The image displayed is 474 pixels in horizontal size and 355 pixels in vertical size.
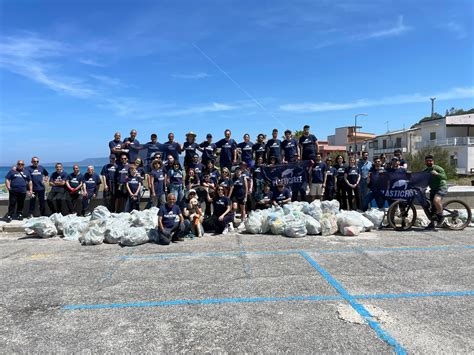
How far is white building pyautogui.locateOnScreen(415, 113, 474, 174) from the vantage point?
4619cm

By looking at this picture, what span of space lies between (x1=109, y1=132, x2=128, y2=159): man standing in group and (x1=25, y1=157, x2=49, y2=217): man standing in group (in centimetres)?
200

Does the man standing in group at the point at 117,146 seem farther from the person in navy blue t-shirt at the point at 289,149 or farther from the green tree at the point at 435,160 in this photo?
the green tree at the point at 435,160

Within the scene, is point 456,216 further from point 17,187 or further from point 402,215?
point 17,187

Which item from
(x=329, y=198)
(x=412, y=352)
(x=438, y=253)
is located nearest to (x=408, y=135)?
(x=329, y=198)

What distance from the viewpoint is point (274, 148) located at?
37.6ft

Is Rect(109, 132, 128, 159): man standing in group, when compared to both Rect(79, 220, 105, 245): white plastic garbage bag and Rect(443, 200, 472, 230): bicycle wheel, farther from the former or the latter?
Rect(443, 200, 472, 230): bicycle wheel

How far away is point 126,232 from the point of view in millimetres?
7887

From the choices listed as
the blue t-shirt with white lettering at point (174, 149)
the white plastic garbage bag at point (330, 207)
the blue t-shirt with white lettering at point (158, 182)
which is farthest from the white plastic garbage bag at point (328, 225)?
the blue t-shirt with white lettering at point (174, 149)

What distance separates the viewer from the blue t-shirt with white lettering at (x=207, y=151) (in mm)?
11383

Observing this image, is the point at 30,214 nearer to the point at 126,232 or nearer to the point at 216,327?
the point at 126,232

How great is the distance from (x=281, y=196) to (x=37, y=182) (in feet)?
23.8

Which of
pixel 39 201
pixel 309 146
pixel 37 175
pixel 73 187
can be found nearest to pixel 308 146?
pixel 309 146

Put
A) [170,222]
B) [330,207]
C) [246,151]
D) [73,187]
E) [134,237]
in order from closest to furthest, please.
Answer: [134,237]
[170,222]
[330,207]
[73,187]
[246,151]

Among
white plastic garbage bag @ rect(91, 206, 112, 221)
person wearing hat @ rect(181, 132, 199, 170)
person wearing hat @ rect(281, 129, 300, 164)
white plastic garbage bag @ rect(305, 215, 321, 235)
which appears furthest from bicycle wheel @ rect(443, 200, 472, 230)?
white plastic garbage bag @ rect(91, 206, 112, 221)
